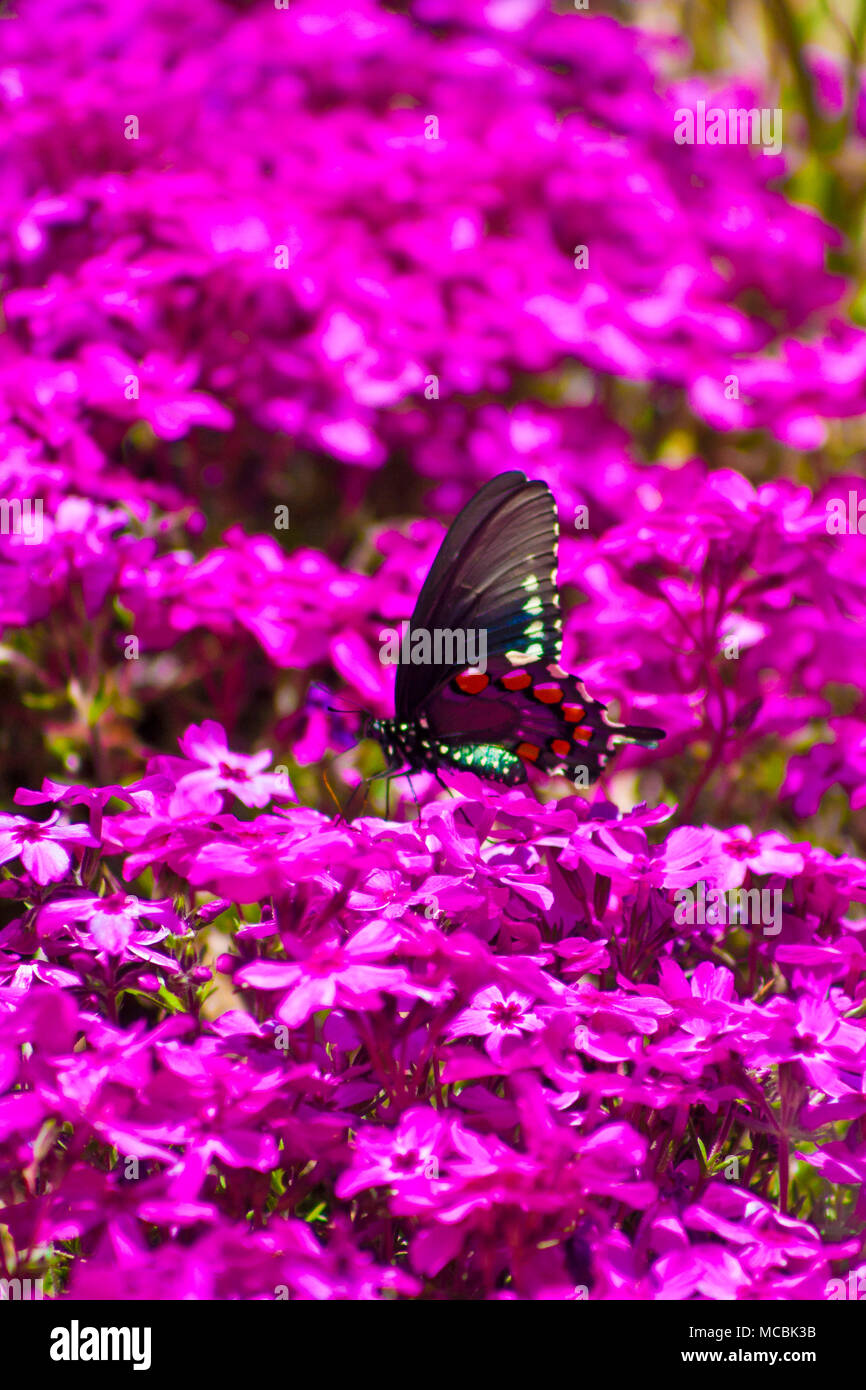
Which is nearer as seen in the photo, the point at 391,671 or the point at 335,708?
the point at 335,708

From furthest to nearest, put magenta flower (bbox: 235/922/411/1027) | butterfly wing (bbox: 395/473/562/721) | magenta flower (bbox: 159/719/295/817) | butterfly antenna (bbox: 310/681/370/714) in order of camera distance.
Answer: butterfly antenna (bbox: 310/681/370/714) < butterfly wing (bbox: 395/473/562/721) < magenta flower (bbox: 159/719/295/817) < magenta flower (bbox: 235/922/411/1027)

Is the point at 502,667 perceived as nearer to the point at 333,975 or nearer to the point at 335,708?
the point at 335,708

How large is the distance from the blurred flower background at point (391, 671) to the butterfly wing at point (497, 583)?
16 cm

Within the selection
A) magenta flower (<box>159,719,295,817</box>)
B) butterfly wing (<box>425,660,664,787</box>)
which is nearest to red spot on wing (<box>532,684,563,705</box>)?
butterfly wing (<box>425,660,664,787</box>)

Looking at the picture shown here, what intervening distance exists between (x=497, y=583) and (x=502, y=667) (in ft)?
0.46

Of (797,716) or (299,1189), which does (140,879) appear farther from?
(797,716)

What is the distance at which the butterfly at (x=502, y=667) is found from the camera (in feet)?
6.43

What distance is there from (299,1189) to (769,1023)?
571mm

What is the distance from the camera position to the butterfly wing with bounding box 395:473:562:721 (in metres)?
1.94

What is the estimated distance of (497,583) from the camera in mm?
2021

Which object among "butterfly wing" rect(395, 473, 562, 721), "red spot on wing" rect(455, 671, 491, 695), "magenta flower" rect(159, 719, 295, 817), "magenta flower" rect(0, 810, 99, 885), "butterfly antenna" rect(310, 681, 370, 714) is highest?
"butterfly wing" rect(395, 473, 562, 721)

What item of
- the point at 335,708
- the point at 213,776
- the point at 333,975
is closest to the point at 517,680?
the point at 335,708

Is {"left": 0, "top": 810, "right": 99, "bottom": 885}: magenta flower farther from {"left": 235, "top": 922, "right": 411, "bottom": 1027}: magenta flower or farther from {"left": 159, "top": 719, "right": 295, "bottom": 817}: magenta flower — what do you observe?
{"left": 235, "top": 922, "right": 411, "bottom": 1027}: magenta flower
